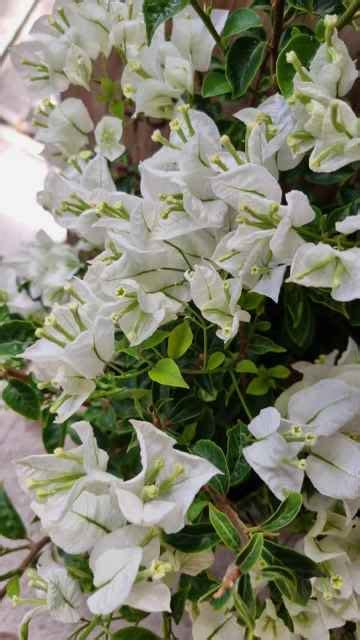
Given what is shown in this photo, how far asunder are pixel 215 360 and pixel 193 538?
134mm

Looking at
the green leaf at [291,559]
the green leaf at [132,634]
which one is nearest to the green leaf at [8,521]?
the green leaf at [132,634]

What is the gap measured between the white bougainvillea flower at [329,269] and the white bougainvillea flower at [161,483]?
0.13 m

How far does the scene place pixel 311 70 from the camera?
0.45 meters

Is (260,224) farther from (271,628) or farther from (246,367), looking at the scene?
(271,628)

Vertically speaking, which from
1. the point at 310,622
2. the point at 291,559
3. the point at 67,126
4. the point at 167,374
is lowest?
the point at 310,622

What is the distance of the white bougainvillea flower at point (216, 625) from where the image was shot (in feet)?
1.69

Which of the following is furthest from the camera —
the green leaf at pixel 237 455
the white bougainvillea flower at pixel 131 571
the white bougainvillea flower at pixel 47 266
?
the white bougainvillea flower at pixel 47 266

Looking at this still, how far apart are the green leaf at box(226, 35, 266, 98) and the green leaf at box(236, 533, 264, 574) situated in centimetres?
34

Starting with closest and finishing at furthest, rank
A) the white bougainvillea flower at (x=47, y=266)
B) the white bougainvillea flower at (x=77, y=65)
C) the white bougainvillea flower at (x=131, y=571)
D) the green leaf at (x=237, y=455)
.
→ the white bougainvillea flower at (x=131, y=571) → the green leaf at (x=237, y=455) → the white bougainvillea flower at (x=77, y=65) → the white bougainvillea flower at (x=47, y=266)

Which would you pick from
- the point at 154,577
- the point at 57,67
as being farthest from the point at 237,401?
the point at 57,67

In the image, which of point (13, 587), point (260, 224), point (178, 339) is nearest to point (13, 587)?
point (13, 587)

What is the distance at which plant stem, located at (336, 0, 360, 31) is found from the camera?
47cm

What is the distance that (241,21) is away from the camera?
0.52 m

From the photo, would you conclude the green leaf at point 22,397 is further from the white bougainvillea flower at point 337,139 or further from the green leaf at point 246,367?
the white bougainvillea flower at point 337,139
